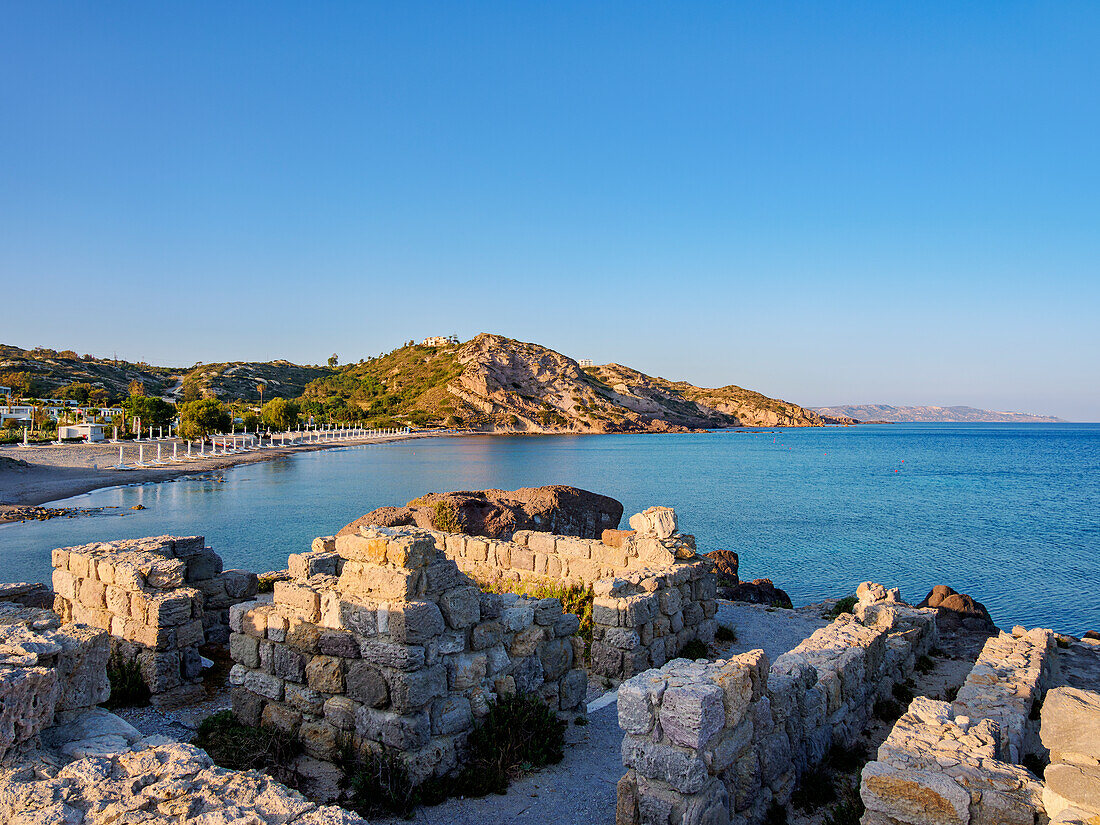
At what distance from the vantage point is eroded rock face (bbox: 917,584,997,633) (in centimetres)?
1526

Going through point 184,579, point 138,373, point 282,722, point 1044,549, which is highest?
point 138,373

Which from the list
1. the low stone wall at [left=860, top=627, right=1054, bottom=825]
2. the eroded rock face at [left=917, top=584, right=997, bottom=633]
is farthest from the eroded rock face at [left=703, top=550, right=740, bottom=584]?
the low stone wall at [left=860, top=627, right=1054, bottom=825]

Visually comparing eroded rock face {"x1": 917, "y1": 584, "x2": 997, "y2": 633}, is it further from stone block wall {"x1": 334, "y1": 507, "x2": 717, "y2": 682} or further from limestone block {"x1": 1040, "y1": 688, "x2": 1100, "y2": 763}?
limestone block {"x1": 1040, "y1": 688, "x2": 1100, "y2": 763}

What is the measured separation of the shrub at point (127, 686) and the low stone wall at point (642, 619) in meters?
6.34

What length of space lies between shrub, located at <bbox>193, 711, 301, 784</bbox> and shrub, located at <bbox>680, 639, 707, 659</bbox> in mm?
6690

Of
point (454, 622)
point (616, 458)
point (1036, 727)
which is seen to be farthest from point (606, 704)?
point (616, 458)

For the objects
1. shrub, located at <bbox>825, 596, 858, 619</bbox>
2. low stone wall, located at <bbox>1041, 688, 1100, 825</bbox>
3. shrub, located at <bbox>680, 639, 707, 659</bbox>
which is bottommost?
shrub, located at <bbox>825, 596, 858, 619</bbox>

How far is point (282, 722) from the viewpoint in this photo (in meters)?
7.16

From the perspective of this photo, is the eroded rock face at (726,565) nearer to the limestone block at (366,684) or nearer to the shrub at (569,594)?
the shrub at (569,594)

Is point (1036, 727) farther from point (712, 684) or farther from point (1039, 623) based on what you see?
point (1039, 623)

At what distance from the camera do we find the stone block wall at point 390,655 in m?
6.52

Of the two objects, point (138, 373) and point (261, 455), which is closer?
point (261, 455)

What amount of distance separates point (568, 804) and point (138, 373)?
14899 centimetres

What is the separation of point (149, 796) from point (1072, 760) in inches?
228
